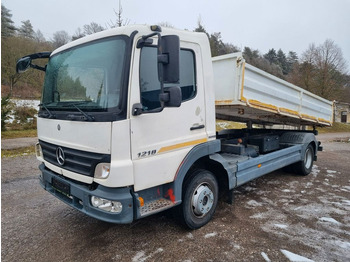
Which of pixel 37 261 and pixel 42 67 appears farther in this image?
pixel 42 67

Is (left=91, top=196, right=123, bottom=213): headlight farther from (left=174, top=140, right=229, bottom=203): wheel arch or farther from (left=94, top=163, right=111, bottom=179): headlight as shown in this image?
(left=174, top=140, right=229, bottom=203): wheel arch

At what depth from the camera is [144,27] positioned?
2.55 meters

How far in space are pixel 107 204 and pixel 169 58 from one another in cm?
165

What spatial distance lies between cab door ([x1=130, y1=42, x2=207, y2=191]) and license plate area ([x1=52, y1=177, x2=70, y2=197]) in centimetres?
94

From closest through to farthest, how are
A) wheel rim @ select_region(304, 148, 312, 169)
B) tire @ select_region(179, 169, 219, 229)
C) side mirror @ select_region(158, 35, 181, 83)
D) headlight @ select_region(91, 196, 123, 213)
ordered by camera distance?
side mirror @ select_region(158, 35, 181, 83)
headlight @ select_region(91, 196, 123, 213)
tire @ select_region(179, 169, 219, 229)
wheel rim @ select_region(304, 148, 312, 169)

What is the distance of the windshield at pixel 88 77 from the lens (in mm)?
2443

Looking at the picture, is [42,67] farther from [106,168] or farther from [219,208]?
[219,208]

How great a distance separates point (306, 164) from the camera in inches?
235

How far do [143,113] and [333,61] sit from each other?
31.7 metres

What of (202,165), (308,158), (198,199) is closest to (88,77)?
(202,165)

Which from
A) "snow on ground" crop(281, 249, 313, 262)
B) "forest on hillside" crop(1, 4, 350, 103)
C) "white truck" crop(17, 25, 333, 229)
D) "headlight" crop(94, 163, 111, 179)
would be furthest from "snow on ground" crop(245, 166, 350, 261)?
"forest on hillside" crop(1, 4, 350, 103)

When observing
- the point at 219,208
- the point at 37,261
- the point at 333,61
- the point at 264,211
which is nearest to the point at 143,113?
the point at 37,261

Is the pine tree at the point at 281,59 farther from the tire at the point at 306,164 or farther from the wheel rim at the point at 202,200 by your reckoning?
the wheel rim at the point at 202,200

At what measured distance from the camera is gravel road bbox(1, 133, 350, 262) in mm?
2768
